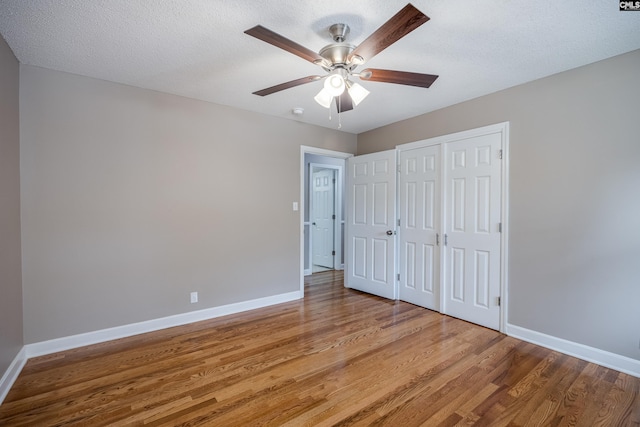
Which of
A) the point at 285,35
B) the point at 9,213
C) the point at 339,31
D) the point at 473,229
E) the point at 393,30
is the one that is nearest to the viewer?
the point at 393,30

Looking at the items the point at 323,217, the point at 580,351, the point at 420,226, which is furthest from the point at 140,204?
the point at 580,351

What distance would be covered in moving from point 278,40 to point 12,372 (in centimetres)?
294

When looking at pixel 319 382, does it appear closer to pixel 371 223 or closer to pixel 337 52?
pixel 337 52

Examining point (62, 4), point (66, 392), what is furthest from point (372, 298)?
point (62, 4)

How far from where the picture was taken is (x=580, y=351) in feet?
8.00

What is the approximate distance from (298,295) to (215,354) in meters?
1.65

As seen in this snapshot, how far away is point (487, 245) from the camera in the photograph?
10.00ft

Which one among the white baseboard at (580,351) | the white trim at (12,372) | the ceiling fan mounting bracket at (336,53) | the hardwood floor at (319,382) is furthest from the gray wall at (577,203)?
the white trim at (12,372)

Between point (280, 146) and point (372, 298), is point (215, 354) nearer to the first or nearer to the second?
point (372, 298)

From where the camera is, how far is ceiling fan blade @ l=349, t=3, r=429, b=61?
133 cm

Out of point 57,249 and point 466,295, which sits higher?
point 57,249

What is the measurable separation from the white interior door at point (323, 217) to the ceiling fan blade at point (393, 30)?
4.26 m

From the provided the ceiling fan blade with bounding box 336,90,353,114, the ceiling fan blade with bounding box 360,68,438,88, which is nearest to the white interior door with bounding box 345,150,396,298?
the ceiling fan blade with bounding box 336,90,353,114

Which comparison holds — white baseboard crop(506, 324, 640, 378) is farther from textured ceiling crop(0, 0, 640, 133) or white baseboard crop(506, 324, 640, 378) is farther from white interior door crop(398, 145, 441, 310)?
textured ceiling crop(0, 0, 640, 133)
